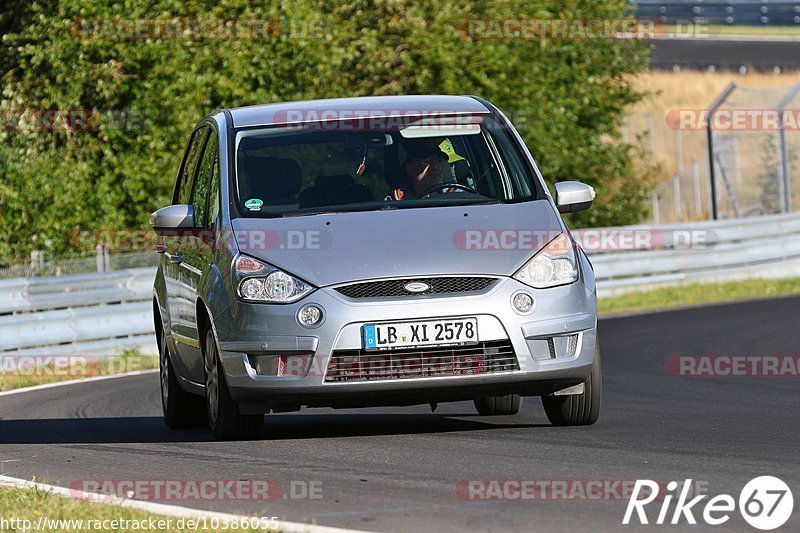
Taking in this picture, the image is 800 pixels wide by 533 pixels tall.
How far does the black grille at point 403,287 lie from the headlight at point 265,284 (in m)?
0.22

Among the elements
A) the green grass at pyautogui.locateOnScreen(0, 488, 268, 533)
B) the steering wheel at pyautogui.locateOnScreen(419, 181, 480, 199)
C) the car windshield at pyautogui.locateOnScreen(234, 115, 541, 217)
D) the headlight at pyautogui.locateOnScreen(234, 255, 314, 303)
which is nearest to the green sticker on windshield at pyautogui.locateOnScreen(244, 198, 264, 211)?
the car windshield at pyautogui.locateOnScreen(234, 115, 541, 217)

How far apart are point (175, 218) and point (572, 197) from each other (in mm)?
2167

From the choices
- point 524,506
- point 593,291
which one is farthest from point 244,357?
point 524,506

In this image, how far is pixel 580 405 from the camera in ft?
28.8

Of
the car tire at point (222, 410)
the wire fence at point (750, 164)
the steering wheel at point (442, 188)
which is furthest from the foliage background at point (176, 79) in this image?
the steering wheel at point (442, 188)

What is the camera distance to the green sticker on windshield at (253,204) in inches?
351

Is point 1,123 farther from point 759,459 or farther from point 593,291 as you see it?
point 759,459

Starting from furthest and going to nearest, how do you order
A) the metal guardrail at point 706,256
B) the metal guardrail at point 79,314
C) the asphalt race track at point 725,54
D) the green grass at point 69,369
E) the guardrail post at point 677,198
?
the asphalt race track at point 725,54
the guardrail post at point 677,198
the metal guardrail at point 706,256
the metal guardrail at point 79,314
the green grass at point 69,369

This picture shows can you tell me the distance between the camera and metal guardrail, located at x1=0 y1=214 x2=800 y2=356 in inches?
664

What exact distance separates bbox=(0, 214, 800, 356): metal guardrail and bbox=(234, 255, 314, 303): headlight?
28.1ft

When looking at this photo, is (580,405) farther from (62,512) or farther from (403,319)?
(62,512)

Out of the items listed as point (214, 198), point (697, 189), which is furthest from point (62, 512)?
point (697, 189)

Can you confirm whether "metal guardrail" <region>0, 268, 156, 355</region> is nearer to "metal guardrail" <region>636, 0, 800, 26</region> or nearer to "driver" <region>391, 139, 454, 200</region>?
"driver" <region>391, 139, 454, 200</region>

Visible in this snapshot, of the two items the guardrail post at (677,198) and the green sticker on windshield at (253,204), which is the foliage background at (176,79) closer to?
the guardrail post at (677,198)
